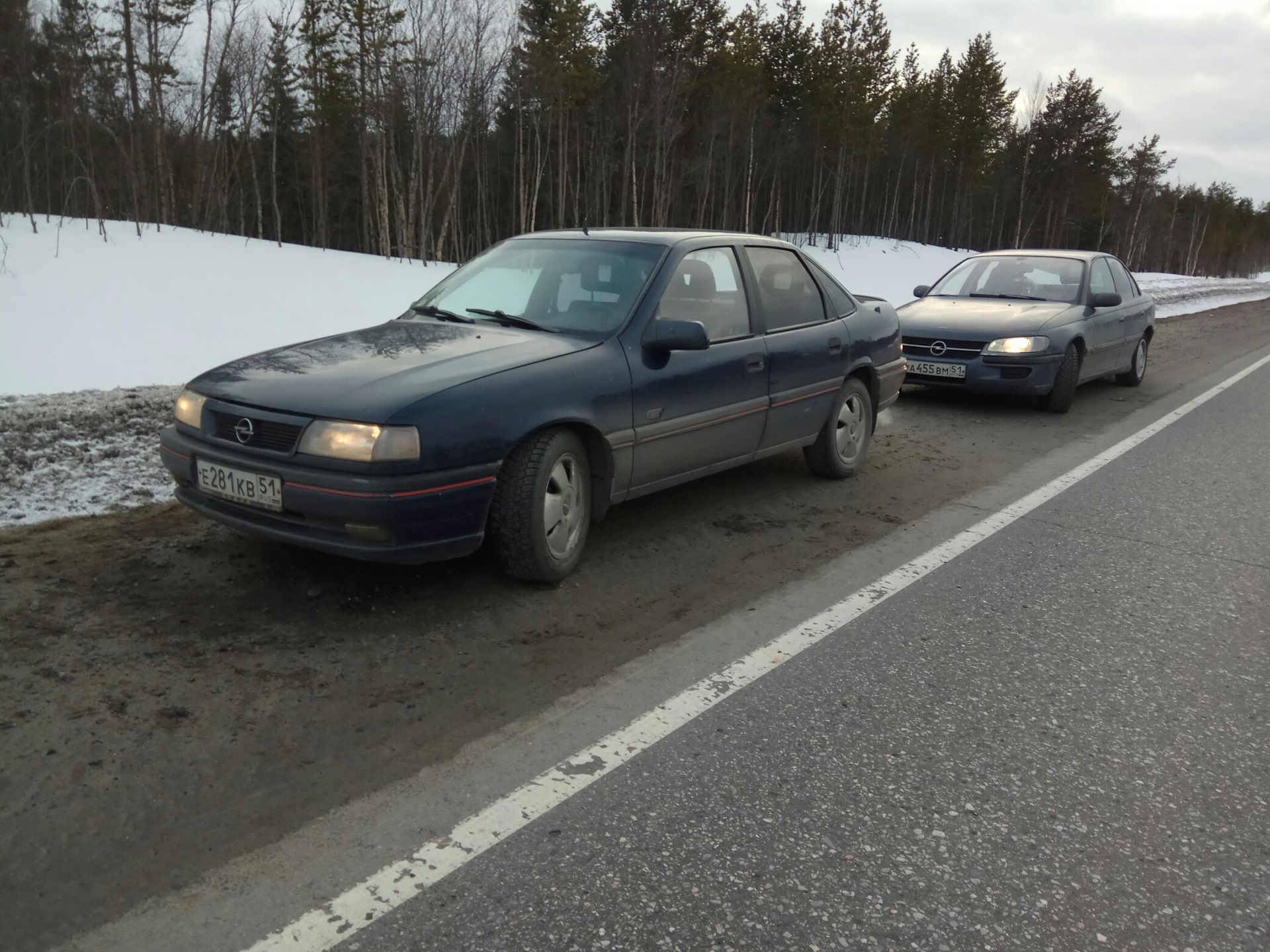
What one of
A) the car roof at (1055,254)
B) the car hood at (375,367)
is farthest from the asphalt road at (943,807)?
the car roof at (1055,254)

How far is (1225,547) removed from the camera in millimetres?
5035

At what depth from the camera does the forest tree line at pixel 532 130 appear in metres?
26.5

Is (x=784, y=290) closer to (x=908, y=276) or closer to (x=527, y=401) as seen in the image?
(x=527, y=401)

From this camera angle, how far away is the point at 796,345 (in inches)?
217

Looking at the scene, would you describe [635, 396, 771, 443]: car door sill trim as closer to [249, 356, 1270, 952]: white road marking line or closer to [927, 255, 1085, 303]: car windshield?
[249, 356, 1270, 952]: white road marking line

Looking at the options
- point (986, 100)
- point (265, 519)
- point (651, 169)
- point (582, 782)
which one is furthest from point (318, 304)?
point (986, 100)

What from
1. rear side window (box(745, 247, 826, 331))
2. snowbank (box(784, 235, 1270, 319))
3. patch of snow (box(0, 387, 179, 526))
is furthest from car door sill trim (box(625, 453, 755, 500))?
snowbank (box(784, 235, 1270, 319))

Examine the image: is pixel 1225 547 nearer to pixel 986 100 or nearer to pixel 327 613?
pixel 327 613

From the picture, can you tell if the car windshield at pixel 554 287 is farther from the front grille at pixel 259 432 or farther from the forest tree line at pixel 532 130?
the forest tree line at pixel 532 130

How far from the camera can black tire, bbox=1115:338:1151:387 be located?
35.3 ft

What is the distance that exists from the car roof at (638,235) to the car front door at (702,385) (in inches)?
4.7

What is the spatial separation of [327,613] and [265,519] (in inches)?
17.6

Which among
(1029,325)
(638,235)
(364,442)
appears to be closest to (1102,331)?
(1029,325)

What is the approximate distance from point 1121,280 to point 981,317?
9.15 feet
